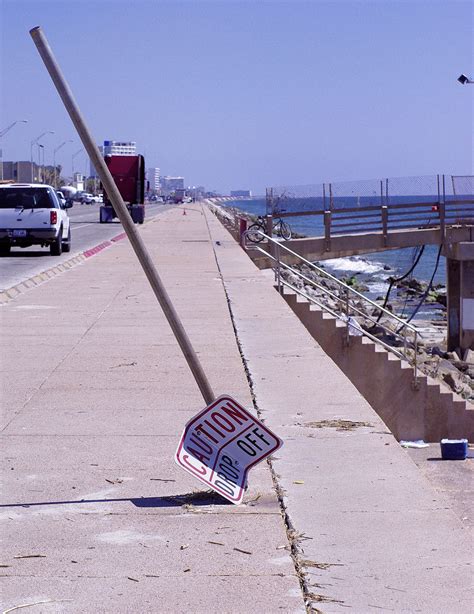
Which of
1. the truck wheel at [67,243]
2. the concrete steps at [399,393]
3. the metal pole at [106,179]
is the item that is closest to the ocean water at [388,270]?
the truck wheel at [67,243]

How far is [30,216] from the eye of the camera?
28.1 m

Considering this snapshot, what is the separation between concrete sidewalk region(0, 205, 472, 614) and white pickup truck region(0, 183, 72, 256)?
16.7 m

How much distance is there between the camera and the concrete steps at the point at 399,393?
653 inches

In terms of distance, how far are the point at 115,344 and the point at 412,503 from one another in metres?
6.57

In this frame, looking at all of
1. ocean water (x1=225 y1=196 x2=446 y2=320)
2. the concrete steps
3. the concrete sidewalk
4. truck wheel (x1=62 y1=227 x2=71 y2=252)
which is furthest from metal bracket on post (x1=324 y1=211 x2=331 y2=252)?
the concrete sidewalk

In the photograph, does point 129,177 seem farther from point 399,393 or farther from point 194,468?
point 194,468

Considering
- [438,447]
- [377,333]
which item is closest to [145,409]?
[438,447]

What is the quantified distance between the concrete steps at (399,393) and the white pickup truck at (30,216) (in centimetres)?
1132

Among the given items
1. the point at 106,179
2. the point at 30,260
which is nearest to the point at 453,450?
the point at 106,179

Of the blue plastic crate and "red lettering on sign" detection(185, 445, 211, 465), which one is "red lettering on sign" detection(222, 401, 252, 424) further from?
the blue plastic crate

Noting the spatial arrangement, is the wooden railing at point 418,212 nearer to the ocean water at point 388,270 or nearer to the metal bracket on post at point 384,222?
the metal bracket on post at point 384,222

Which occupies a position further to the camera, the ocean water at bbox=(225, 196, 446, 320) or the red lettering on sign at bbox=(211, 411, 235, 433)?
the ocean water at bbox=(225, 196, 446, 320)

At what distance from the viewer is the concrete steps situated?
1658 cm

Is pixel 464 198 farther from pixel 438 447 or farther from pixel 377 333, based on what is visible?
pixel 438 447
